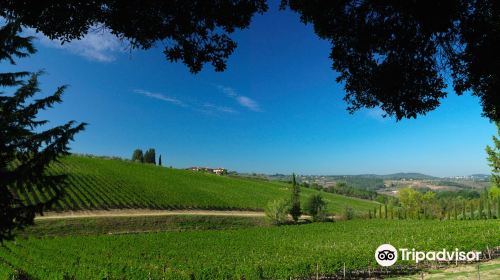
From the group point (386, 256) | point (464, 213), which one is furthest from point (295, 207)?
point (386, 256)

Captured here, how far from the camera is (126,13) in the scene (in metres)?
5.97

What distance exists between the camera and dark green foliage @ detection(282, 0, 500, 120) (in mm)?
6207

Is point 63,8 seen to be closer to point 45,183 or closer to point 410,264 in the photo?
point 45,183

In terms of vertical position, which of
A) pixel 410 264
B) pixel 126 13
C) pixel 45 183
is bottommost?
pixel 410 264

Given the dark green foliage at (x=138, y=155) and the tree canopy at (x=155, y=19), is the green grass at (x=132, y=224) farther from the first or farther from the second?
the dark green foliage at (x=138, y=155)

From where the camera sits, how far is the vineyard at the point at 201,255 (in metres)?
22.3

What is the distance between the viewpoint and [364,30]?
22.5 ft

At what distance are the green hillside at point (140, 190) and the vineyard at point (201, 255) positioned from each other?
16.1m

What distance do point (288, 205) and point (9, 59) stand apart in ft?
187

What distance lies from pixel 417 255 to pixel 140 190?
5141 cm

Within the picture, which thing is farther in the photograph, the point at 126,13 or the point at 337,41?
the point at 337,41

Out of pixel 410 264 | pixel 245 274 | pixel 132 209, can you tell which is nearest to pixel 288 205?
pixel 132 209

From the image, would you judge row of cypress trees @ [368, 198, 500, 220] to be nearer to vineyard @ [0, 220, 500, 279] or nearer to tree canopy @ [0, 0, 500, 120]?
vineyard @ [0, 220, 500, 279]

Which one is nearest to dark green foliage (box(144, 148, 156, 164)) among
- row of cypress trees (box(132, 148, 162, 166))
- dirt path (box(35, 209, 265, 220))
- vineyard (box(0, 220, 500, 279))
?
row of cypress trees (box(132, 148, 162, 166))
